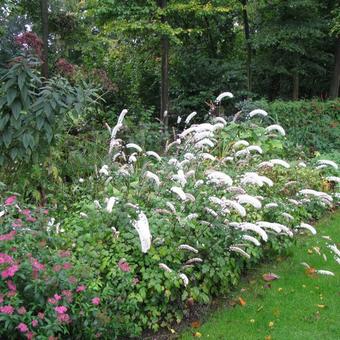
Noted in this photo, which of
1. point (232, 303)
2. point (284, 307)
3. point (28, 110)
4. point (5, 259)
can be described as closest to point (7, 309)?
point (5, 259)

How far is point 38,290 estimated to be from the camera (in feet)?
9.39

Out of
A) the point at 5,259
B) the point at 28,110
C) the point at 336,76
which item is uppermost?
the point at 336,76

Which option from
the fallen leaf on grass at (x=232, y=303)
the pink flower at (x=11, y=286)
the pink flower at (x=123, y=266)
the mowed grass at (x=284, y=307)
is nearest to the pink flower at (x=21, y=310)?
the pink flower at (x=11, y=286)

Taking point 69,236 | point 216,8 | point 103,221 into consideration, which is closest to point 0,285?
point 69,236

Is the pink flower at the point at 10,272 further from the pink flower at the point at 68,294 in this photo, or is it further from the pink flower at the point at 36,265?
the pink flower at the point at 68,294

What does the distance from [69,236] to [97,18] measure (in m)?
8.70

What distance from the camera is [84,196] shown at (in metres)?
4.64

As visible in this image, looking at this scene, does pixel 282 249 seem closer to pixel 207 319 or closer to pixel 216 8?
pixel 207 319

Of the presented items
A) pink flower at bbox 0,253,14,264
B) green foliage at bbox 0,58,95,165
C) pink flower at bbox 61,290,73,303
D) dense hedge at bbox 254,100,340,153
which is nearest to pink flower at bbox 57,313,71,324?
pink flower at bbox 61,290,73,303

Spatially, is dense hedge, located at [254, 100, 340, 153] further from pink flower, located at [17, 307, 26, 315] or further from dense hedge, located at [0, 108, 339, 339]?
pink flower, located at [17, 307, 26, 315]

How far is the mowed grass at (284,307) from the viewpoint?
3.79m

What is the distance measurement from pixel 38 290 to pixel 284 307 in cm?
230

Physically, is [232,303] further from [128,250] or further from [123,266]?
[123,266]

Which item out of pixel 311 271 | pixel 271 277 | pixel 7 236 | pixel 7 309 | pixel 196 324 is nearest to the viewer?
pixel 7 309
